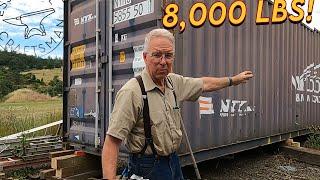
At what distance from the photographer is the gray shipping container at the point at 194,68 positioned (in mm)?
4602

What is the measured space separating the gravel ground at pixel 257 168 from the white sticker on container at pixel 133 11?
2402 millimetres

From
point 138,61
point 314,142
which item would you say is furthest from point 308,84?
point 138,61

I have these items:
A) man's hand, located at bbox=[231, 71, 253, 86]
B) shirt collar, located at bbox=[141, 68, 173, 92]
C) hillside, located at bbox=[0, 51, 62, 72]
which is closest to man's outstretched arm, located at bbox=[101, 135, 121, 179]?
shirt collar, located at bbox=[141, 68, 173, 92]

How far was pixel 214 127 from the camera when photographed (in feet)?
17.1

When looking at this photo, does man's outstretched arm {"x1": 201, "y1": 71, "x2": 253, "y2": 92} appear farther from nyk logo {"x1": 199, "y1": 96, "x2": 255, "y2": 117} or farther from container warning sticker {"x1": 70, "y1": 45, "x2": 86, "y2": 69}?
container warning sticker {"x1": 70, "y1": 45, "x2": 86, "y2": 69}

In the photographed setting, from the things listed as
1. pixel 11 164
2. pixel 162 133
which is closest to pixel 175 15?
pixel 162 133

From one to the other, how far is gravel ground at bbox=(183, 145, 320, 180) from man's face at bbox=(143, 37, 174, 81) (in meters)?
3.49

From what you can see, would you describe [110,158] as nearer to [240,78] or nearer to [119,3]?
[240,78]

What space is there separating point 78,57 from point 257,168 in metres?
3.72

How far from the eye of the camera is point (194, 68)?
15.7 ft

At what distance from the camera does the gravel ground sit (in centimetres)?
623

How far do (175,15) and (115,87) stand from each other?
113cm

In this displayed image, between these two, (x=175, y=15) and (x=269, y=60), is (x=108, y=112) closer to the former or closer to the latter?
(x=175, y=15)

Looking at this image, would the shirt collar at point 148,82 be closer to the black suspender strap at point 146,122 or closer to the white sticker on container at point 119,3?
the black suspender strap at point 146,122
